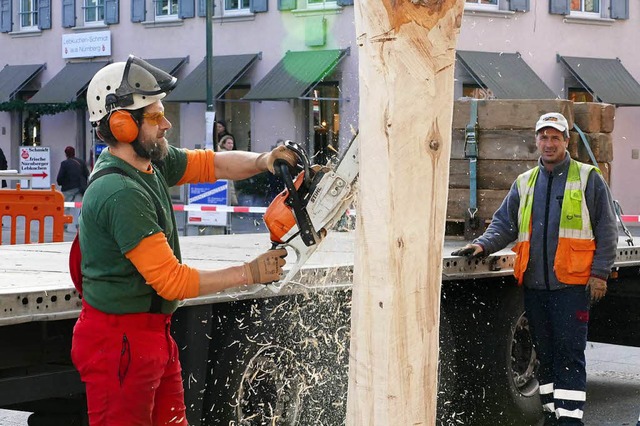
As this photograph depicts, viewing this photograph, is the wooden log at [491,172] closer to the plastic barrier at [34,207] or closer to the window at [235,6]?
the plastic barrier at [34,207]

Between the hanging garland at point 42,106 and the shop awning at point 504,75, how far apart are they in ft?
36.3

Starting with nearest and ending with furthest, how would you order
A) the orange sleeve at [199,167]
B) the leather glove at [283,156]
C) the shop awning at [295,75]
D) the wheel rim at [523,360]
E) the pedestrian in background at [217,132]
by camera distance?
the leather glove at [283,156] → the orange sleeve at [199,167] → the wheel rim at [523,360] → the pedestrian in background at [217,132] → the shop awning at [295,75]

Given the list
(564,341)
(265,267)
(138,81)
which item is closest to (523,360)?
(564,341)

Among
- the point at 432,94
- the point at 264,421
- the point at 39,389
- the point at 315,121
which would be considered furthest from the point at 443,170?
the point at 315,121

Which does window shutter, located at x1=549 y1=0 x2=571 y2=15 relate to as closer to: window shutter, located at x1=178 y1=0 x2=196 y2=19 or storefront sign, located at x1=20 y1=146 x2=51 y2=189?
window shutter, located at x1=178 y1=0 x2=196 y2=19

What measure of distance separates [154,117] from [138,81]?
15 centimetres

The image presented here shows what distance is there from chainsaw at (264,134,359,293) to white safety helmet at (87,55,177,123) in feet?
2.01

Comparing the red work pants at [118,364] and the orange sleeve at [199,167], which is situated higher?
the orange sleeve at [199,167]

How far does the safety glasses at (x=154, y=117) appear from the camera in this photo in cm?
468

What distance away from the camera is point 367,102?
13.1ft

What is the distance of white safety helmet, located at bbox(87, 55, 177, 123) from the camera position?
4641 mm

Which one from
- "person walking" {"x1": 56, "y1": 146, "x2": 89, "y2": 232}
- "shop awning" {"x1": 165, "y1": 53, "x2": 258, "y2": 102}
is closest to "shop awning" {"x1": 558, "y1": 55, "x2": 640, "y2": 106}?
"shop awning" {"x1": 165, "y1": 53, "x2": 258, "y2": 102}

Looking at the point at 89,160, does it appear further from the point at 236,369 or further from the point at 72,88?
the point at 236,369

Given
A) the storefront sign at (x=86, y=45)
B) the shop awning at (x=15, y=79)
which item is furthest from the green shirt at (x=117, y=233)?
the shop awning at (x=15, y=79)
